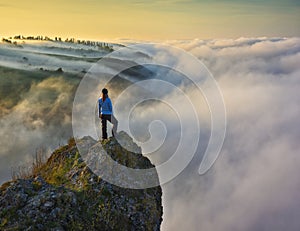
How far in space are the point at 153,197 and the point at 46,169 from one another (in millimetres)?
5588

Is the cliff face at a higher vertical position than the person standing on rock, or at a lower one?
lower

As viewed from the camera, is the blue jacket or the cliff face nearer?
the cliff face

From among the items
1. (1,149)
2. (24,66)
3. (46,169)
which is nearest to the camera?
(46,169)

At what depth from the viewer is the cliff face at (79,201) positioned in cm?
1332

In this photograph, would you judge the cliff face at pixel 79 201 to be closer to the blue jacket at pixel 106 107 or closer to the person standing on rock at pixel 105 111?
the person standing on rock at pixel 105 111

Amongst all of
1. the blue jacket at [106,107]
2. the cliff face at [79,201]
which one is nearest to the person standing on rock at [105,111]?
the blue jacket at [106,107]

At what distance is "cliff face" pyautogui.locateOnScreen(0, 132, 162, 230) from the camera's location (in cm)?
1332

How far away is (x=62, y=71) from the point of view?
98.9 meters

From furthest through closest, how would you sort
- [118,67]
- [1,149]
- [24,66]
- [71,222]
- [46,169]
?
[1,149], [24,66], [118,67], [46,169], [71,222]

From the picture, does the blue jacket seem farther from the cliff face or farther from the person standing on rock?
the cliff face

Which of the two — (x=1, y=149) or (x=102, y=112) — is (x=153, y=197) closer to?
(x=102, y=112)

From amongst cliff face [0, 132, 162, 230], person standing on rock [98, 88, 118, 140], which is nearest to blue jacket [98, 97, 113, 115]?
person standing on rock [98, 88, 118, 140]

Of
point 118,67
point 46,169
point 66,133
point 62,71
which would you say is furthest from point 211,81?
point 62,71

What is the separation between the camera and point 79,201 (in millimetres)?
14422
